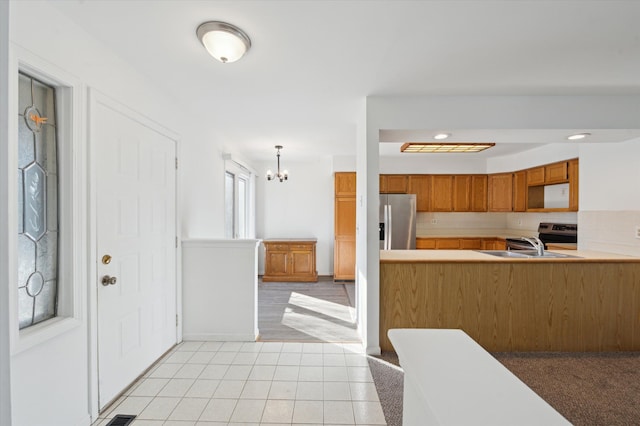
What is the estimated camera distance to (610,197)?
10.8 feet

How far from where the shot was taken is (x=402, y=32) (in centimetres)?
175

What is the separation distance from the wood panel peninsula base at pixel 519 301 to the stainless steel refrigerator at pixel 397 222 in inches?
91.7

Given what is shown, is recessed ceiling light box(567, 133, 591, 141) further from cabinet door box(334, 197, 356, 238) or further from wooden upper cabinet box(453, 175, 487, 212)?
cabinet door box(334, 197, 356, 238)

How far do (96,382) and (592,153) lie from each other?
5.12 m

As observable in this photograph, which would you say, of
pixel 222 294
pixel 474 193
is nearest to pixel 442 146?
pixel 474 193

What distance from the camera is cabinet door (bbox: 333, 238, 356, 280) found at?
5.43 metres

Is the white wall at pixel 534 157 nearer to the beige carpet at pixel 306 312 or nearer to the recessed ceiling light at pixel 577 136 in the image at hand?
the recessed ceiling light at pixel 577 136

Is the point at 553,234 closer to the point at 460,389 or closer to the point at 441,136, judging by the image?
the point at 441,136

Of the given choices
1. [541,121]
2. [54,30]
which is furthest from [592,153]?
[54,30]

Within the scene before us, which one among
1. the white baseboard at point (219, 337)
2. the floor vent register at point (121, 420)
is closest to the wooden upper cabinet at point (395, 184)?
Answer: the white baseboard at point (219, 337)

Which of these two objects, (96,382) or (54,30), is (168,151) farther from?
(96,382)

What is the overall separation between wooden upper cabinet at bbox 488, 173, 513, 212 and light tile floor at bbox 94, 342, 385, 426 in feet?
13.2

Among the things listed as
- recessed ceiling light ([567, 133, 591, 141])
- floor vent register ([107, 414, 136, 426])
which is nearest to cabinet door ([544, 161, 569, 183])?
recessed ceiling light ([567, 133, 591, 141])

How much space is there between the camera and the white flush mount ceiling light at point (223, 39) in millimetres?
1661
